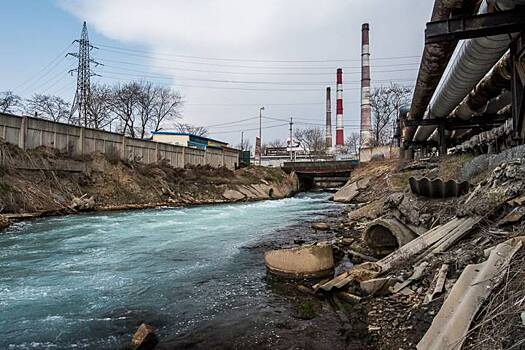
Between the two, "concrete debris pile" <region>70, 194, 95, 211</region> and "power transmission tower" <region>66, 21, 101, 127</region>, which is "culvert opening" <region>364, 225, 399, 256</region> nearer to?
"concrete debris pile" <region>70, 194, 95, 211</region>

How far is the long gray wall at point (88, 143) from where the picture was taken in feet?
60.4

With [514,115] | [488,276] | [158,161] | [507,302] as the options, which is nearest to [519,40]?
[514,115]

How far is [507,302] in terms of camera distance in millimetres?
3043

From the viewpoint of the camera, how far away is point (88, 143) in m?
22.9

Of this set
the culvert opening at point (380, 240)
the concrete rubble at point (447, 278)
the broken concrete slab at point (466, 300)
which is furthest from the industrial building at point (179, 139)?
the broken concrete slab at point (466, 300)

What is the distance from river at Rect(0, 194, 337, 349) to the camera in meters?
4.58

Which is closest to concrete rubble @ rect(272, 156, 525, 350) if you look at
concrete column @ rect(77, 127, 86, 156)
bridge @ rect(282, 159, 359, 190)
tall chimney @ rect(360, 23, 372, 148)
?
concrete column @ rect(77, 127, 86, 156)

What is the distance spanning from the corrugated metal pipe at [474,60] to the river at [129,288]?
6.66 meters

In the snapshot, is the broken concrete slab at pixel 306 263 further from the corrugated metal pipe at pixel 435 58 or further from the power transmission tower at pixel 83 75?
the power transmission tower at pixel 83 75

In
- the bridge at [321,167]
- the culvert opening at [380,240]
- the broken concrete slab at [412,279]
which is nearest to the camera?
the broken concrete slab at [412,279]

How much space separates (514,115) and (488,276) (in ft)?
23.7

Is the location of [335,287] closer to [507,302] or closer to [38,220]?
[507,302]

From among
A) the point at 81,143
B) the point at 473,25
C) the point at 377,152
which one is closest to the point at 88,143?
the point at 81,143

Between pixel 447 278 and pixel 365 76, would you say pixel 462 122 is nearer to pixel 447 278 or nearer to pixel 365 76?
pixel 447 278
